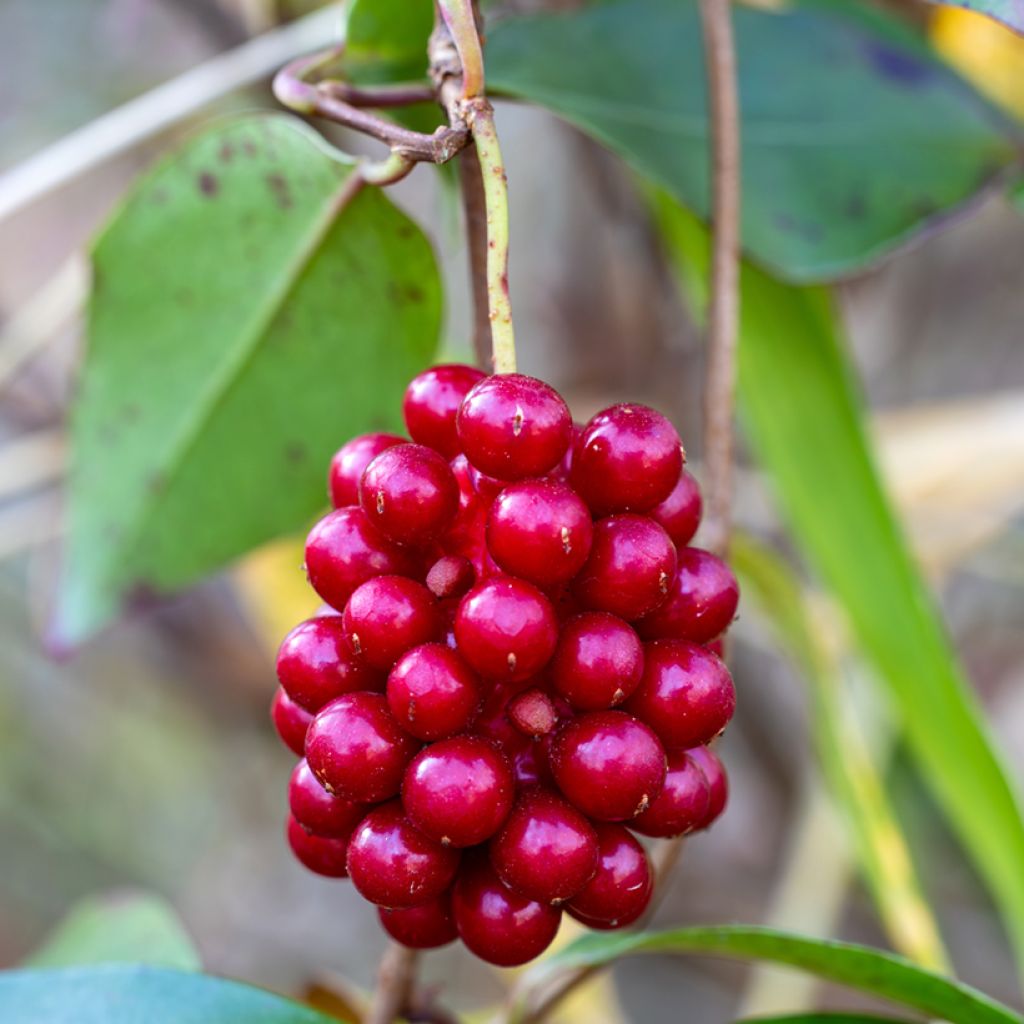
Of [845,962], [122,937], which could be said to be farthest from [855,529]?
[122,937]

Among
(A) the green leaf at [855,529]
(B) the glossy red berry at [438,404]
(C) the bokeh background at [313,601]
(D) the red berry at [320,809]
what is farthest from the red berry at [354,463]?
(A) the green leaf at [855,529]

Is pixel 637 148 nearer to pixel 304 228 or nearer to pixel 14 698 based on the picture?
pixel 304 228

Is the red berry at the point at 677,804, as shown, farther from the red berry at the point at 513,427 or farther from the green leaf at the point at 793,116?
the green leaf at the point at 793,116

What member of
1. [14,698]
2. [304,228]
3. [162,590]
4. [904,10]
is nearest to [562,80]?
[304,228]

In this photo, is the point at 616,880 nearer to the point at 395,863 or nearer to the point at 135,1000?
the point at 395,863

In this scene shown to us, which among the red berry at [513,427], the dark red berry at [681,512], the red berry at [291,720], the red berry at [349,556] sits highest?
the dark red berry at [681,512]
